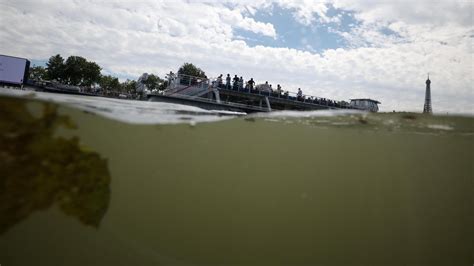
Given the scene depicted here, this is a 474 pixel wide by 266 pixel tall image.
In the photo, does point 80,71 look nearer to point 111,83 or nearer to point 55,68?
point 55,68

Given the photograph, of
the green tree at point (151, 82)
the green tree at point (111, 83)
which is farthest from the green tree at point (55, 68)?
the green tree at point (151, 82)

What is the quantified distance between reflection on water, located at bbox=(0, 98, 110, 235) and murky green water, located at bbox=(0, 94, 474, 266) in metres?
0.02

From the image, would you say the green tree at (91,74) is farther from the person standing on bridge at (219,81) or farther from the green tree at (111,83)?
the person standing on bridge at (219,81)

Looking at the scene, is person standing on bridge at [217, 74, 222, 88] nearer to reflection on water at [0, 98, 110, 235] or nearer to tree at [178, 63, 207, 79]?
reflection on water at [0, 98, 110, 235]

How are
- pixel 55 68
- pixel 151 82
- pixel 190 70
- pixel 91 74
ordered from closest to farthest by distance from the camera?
pixel 55 68 < pixel 91 74 < pixel 190 70 < pixel 151 82

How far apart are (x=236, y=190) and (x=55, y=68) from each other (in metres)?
61.9

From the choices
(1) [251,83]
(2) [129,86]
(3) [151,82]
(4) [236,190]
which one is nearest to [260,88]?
(1) [251,83]

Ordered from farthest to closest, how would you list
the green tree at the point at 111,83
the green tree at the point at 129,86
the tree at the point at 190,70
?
the green tree at the point at 129,86 → the green tree at the point at 111,83 → the tree at the point at 190,70

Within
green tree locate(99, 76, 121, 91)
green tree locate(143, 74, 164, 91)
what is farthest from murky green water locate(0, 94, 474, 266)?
green tree locate(99, 76, 121, 91)

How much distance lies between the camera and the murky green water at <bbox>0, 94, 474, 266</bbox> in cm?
534

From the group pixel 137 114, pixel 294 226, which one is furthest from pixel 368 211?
pixel 137 114

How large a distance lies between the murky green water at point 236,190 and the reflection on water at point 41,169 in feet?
0.07

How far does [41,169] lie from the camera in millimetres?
5062

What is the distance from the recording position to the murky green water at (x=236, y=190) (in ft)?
17.5
